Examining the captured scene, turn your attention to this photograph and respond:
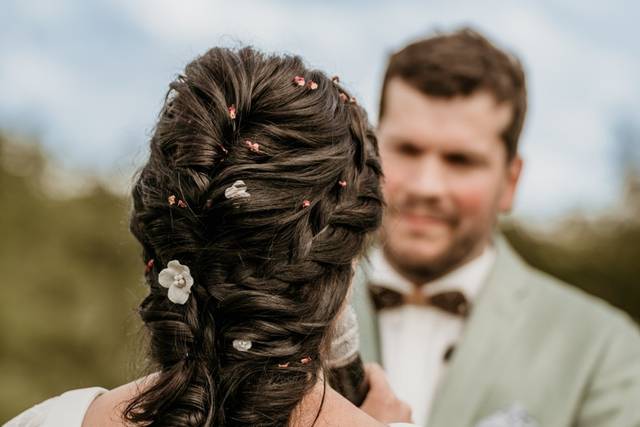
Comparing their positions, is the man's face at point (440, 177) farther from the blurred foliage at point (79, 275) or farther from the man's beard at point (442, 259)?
the blurred foliage at point (79, 275)

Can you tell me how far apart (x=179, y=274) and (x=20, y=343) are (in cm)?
826

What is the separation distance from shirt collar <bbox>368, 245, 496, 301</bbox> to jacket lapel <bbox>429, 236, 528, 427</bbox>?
0.11 m

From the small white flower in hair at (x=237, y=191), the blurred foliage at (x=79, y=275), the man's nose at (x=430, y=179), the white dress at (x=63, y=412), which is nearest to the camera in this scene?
the small white flower in hair at (x=237, y=191)

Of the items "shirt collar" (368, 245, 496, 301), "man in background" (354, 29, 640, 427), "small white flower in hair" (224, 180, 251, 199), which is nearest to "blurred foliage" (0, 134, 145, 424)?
"shirt collar" (368, 245, 496, 301)

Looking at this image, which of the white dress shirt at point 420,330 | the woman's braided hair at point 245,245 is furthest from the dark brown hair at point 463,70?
the woman's braided hair at point 245,245

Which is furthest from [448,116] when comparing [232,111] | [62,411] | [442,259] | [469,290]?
[62,411]

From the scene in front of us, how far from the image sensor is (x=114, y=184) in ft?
35.6

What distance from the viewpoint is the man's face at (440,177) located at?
4.23 meters

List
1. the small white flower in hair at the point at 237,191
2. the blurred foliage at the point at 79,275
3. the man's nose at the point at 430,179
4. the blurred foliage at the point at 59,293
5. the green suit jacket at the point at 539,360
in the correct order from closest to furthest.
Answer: the small white flower in hair at the point at 237,191
the green suit jacket at the point at 539,360
the man's nose at the point at 430,179
the blurred foliage at the point at 79,275
the blurred foliage at the point at 59,293

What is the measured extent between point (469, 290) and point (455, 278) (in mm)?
85

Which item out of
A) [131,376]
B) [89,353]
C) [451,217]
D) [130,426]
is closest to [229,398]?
[130,426]

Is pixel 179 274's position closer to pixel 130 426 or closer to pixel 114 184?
pixel 130 426

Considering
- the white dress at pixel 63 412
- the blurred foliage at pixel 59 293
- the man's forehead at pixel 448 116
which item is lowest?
the blurred foliage at pixel 59 293

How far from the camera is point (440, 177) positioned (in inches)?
167
